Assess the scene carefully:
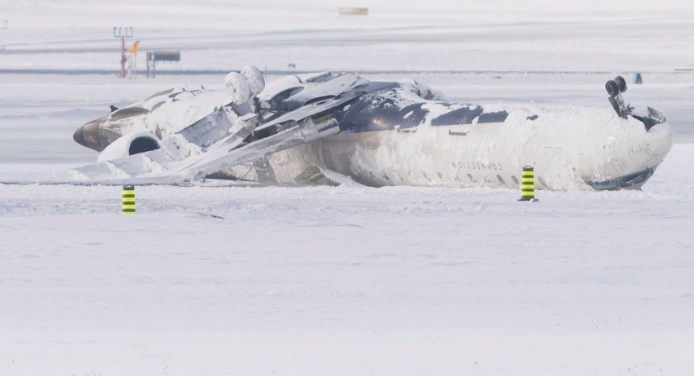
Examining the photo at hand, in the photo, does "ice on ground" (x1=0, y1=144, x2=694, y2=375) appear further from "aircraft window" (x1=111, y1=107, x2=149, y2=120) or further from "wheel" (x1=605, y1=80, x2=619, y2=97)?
"aircraft window" (x1=111, y1=107, x2=149, y2=120)

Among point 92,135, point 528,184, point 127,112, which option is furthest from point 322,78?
point 528,184

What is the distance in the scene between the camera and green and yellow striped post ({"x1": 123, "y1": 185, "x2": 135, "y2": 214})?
21.6 m

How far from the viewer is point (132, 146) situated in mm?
29031

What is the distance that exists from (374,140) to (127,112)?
A: 8266 millimetres

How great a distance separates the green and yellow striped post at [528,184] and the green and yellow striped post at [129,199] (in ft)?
22.2

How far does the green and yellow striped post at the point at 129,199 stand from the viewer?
21.6 metres

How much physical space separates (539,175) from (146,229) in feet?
25.8

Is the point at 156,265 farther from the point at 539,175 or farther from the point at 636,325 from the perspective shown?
the point at 539,175

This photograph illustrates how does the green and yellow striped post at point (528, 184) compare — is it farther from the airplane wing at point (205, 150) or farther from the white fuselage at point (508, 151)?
the airplane wing at point (205, 150)

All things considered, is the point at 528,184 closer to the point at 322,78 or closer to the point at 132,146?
the point at 322,78

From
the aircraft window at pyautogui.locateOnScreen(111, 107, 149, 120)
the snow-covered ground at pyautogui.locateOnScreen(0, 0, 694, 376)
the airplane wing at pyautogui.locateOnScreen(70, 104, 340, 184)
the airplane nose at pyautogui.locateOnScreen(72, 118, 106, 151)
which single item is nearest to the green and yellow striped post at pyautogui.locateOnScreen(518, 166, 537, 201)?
the snow-covered ground at pyautogui.locateOnScreen(0, 0, 694, 376)

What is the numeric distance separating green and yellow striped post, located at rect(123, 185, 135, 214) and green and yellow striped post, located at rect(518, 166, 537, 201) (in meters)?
6.77

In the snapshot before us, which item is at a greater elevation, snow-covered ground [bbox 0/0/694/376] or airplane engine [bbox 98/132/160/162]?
snow-covered ground [bbox 0/0/694/376]

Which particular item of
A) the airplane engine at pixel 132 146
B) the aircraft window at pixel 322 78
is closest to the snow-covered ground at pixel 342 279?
the airplane engine at pixel 132 146
